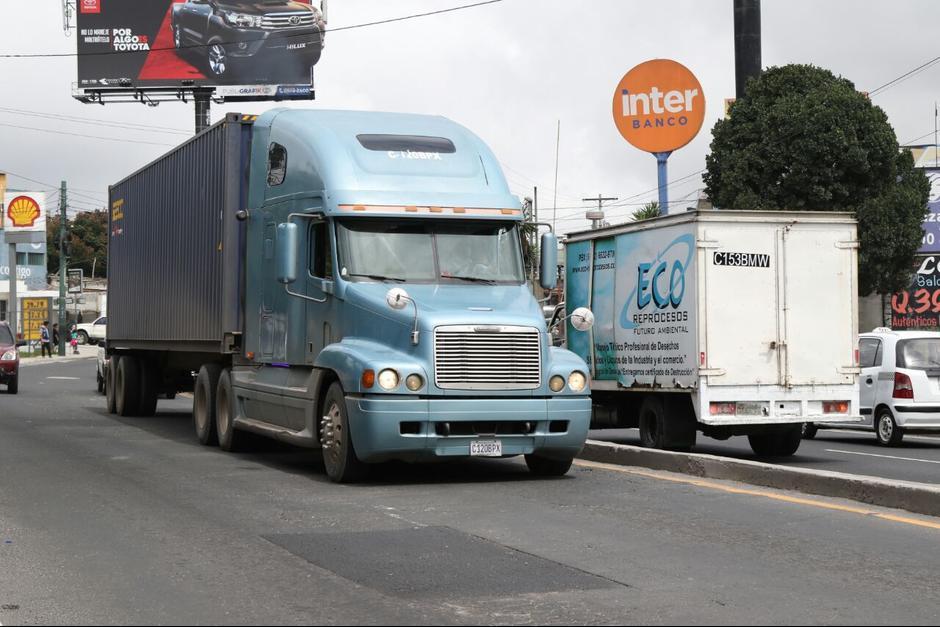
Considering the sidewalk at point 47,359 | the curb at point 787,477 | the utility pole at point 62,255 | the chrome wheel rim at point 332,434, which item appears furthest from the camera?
the utility pole at point 62,255

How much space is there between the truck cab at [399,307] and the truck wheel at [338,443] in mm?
20

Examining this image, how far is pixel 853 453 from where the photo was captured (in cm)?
1880

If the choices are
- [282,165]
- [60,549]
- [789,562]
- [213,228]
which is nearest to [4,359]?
[213,228]

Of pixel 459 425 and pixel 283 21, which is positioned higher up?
pixel 283 21

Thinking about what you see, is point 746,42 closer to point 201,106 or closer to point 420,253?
point 201,106

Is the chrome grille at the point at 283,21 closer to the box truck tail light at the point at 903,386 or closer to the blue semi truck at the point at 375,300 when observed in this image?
the blue semi truck at the point at 375,300

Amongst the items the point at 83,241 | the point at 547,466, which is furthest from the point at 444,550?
the point at 83,241

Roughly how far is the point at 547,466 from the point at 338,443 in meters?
2.25

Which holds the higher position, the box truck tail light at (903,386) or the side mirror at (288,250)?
the side mirror at (288,250)

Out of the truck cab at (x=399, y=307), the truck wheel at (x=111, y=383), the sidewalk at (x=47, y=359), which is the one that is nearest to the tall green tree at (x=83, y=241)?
the sidewalk at (x=47, y=359)

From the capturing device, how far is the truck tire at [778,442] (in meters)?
17.1

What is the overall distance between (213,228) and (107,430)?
4904 mm

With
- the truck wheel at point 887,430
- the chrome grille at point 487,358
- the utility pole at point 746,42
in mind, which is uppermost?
the utility pole at point 746,42

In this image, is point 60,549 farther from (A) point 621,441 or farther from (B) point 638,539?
(A) point 621,441
